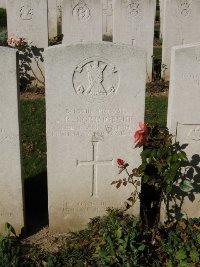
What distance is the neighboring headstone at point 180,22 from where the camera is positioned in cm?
934

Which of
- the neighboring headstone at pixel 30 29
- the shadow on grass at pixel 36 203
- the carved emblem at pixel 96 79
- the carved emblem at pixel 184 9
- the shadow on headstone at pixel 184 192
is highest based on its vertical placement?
the carved emblem at pixel 184 9

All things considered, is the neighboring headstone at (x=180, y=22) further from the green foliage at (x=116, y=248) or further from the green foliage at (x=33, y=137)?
the green foliage at (x=116, y=248)

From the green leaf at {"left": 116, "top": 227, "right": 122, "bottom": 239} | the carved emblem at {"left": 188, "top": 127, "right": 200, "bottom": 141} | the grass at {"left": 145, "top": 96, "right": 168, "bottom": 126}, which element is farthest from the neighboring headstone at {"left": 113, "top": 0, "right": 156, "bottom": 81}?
the green leaf at {"left": 116, "top": 227, "right": 122, "bottom": 239}

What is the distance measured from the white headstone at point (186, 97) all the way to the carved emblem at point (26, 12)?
527cm

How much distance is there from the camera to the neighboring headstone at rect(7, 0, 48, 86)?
29.3 ft

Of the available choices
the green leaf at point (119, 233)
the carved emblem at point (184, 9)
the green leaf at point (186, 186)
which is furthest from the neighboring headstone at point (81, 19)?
the green leaf at point (119, 233)

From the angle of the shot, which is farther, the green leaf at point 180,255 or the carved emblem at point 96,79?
the carved emblem at point 96,79

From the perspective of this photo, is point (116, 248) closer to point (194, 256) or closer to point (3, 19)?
point (194, 256)

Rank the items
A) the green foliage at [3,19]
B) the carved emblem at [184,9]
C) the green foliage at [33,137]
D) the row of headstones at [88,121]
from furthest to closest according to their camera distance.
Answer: the green foliage at [3,19] → the carved emblem at [184,9] → the green foliage at [33,137] → the row of headstones at [88,121]

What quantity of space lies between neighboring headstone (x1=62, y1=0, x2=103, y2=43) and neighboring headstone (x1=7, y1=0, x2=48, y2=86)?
445 millimetres

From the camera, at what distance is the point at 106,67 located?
14.3 feet

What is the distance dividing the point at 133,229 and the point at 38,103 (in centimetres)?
456

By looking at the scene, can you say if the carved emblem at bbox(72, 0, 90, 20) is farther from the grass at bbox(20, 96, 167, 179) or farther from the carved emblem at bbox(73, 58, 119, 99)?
the carved emblem at bbox(73, 58, 119, 99)

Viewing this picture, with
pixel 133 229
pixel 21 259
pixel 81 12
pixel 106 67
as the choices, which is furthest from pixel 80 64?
pixel 81 12
